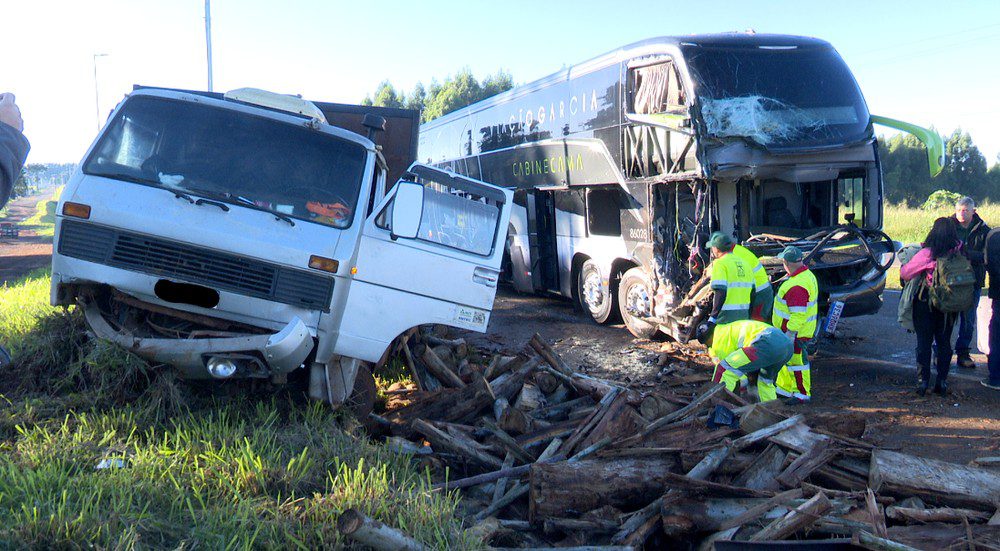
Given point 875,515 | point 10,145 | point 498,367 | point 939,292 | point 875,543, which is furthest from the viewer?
point 939,292

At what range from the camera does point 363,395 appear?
550 centimetres

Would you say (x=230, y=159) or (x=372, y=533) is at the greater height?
(x=230, y=159)

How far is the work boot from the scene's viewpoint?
873 cm

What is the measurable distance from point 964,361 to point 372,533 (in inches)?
317

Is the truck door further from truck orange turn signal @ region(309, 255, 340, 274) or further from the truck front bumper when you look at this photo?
the truck front bumper

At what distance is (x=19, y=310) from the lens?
333 inches

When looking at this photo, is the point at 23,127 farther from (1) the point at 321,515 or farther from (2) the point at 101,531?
(1) the point at 321,515

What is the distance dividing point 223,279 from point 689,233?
633 cm

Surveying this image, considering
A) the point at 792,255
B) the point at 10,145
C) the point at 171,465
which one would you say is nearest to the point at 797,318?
the point at 792,255

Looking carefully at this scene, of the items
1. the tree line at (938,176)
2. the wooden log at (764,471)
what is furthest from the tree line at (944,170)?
the wooden log at (764,471)

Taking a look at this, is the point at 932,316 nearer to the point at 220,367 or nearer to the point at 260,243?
the point at 260,243

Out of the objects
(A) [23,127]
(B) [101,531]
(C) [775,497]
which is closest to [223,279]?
(A) [23,127]

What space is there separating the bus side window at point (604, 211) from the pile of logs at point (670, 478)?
17.7ft

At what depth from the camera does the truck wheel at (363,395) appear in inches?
214
